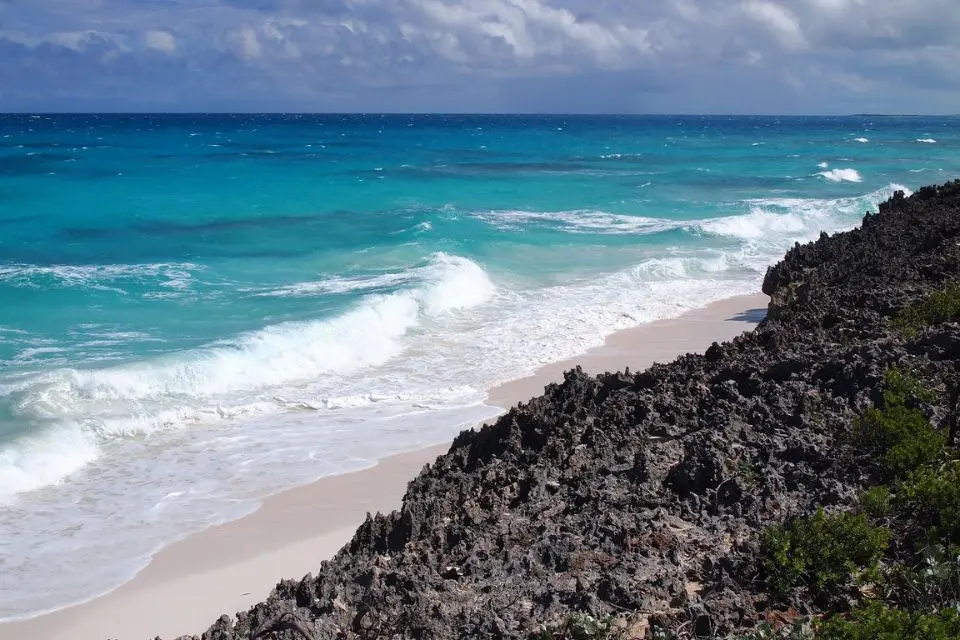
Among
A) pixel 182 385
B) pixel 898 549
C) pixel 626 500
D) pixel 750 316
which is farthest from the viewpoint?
pixel 750 316

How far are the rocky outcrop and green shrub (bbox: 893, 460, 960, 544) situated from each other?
1.11 ft

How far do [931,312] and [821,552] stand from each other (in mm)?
4886

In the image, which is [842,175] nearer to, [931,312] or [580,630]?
[931,312]

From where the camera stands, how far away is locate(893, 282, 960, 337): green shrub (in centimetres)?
874

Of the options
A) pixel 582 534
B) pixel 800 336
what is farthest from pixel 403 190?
pixel 582 534

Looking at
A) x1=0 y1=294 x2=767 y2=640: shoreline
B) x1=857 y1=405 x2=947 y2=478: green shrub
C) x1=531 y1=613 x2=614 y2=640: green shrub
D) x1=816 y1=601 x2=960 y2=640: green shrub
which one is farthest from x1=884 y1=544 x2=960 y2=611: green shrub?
x1=0 y1=294 x2=767 y2=640: shoreline

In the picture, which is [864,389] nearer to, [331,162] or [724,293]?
[724,293]

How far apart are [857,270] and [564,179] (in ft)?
133

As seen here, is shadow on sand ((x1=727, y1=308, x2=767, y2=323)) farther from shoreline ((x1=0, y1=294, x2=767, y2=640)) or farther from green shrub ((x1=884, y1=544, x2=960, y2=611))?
green shrub ((x1=884, y1=544, x2=960, y2=611))

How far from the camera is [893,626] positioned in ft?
13.2

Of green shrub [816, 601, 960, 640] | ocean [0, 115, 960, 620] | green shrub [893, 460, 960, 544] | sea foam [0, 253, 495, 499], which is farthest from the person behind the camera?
sea foam [0, 253, 495, 499]

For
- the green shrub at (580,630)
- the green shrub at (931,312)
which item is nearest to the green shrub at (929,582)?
the green shrub at (580,630)

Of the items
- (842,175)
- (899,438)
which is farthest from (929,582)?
(842,175)

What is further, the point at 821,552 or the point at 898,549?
the point at 898,549
